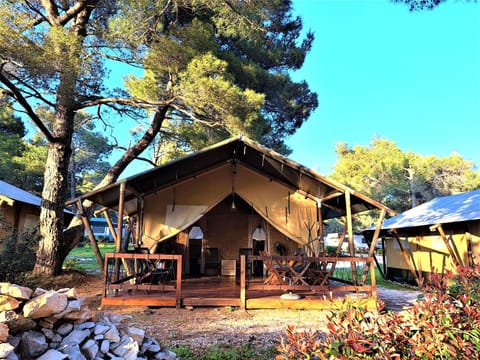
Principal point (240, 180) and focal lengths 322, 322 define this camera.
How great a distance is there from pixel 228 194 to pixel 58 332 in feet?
18.5

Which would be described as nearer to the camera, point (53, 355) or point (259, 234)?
point (53, 355)

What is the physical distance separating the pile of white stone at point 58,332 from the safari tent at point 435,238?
738 centimetres

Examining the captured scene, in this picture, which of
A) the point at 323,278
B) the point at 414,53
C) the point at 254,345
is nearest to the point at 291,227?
the point at 323,278

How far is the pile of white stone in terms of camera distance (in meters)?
2.47

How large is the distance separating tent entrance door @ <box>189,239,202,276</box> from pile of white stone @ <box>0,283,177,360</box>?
6.62 metres

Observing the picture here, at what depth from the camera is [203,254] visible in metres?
9.79

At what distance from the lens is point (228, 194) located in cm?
816

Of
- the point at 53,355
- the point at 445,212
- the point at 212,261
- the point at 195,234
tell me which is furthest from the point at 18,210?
the point at 445,212

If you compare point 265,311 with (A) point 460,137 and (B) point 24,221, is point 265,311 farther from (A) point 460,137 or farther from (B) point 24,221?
(A) point 460,137

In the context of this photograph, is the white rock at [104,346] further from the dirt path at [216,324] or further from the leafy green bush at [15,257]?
the leafy green bush at [15,257]

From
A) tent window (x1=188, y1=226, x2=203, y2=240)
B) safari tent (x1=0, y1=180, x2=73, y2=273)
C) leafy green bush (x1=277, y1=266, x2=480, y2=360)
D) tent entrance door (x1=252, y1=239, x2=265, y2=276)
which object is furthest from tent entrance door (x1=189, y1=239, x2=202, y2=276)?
leafy green bush (x1=277, y1=266, x2=480, y2=360)

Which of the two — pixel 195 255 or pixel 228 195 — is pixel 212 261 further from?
pixel 228 195

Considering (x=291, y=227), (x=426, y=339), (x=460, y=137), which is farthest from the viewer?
(x=460, y=137)

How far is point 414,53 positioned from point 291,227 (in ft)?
26.7
